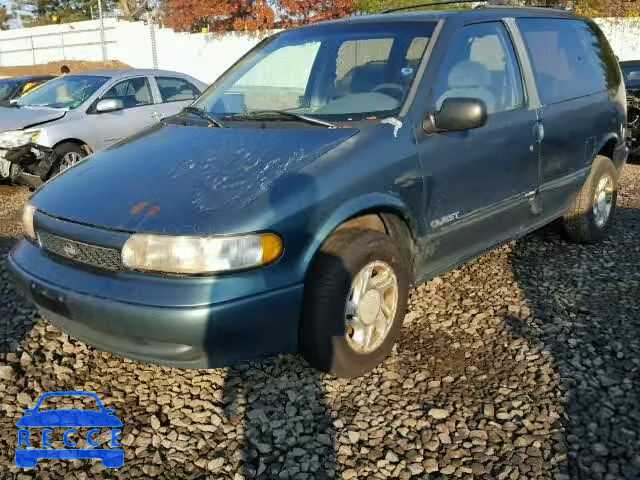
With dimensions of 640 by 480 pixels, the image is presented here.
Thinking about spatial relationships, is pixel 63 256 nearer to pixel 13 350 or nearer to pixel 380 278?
pixel 13 350

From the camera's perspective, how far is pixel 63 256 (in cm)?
294

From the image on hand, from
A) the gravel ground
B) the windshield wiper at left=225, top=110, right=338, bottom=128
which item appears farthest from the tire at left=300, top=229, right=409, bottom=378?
the windshield wiper at left=225, top=110, right=338, bottom=128

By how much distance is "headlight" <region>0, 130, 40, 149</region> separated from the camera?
7.54 metres

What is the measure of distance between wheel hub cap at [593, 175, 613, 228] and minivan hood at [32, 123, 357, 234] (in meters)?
3.00

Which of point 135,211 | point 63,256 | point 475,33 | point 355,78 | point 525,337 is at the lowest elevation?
point 525,337

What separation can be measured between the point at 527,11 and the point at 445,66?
133 cm

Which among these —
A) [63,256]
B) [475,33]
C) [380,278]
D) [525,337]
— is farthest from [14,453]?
[475,33]

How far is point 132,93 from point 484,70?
6.18 m

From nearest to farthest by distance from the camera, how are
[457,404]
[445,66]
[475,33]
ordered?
[457,404]
[445,66]
[475,33]

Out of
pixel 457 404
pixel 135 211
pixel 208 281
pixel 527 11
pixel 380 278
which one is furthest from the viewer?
pixel 527 11

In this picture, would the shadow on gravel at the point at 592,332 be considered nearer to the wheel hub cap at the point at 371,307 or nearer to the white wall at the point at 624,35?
the wheel hub cap at the point at 371,307

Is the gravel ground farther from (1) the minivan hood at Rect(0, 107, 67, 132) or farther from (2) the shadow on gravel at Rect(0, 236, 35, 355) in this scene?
(1) the minivan hood at Rect(0, 107, 67, 132)

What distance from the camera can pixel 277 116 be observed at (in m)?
3.54

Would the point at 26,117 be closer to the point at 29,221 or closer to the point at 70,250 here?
the point at 29,221
